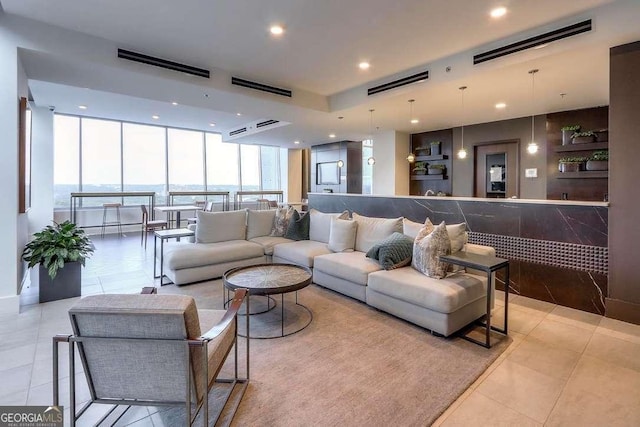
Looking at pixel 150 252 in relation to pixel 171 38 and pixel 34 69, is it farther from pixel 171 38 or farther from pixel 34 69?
pixel 171 38

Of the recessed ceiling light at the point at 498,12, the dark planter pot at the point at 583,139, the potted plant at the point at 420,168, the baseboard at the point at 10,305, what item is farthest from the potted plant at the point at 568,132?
the baseboard at the point at 10,305

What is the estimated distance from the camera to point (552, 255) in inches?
143

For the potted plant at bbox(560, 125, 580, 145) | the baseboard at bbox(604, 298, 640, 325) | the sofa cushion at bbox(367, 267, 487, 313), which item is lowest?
the baseboard at bbox(604, 298, 640, 325)

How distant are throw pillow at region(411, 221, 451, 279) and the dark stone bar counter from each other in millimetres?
1427

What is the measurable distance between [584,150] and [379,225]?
179 inches

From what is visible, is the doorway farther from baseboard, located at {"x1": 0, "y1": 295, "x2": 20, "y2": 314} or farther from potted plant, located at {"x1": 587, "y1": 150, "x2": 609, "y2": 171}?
baseboard, located at {"x1": 0, "y1": 295, "x2": 20, "y2": 314}

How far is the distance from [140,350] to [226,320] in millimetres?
405

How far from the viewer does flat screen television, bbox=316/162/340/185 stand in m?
10.3

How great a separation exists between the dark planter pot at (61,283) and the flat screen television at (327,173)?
24.7 feet

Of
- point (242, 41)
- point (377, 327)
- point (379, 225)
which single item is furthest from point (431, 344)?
point (242, 41)

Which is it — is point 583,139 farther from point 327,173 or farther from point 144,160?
point 144,160

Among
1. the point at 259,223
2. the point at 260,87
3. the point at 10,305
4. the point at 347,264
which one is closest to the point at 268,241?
the point at 259,223

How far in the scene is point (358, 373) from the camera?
88.7 inches

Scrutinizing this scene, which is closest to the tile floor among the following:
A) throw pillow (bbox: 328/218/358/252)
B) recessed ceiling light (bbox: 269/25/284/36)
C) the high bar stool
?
throw pillow (bbox: 328/218/358/252)
